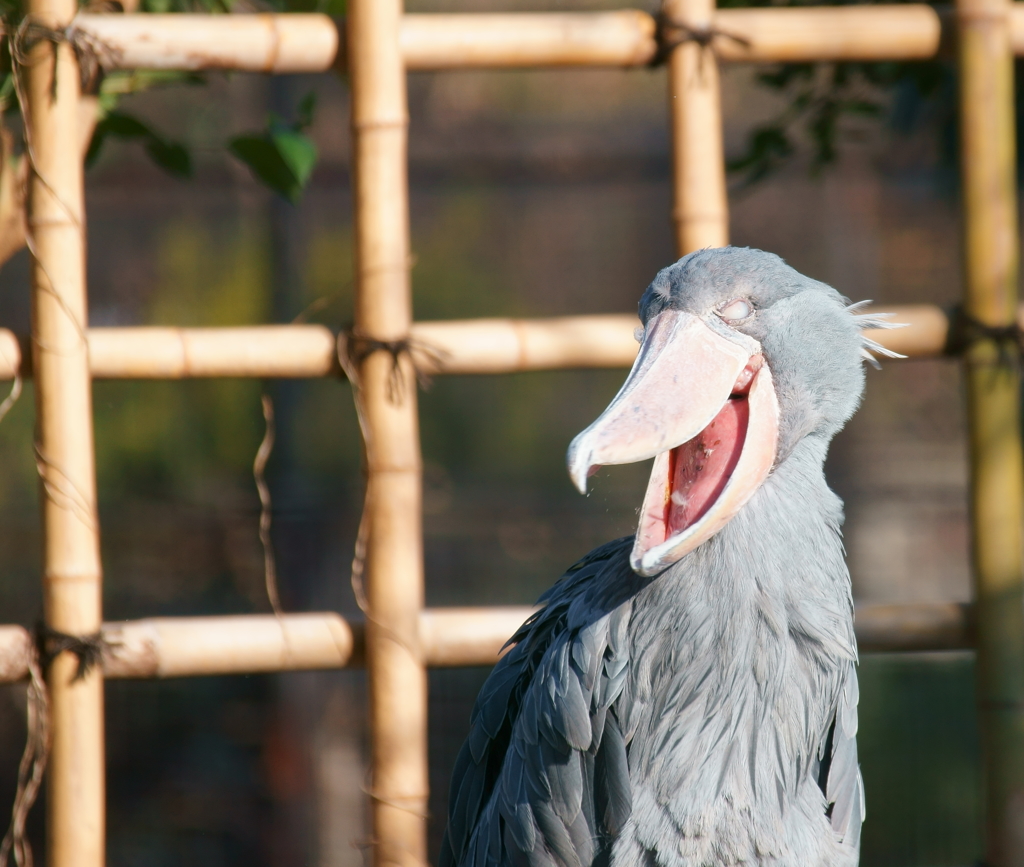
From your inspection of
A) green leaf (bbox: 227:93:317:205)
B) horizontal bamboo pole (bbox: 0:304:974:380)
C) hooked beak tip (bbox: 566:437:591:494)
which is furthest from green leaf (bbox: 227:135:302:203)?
hooked beak tip (bbox: 566:437:591:494)

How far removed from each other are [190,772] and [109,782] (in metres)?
0.20

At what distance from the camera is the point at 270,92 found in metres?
2.35

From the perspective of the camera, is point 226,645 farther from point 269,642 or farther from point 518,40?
point 518,40

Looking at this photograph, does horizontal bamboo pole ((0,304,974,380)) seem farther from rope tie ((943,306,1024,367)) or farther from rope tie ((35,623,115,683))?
rope tie ((35,623,115,683))

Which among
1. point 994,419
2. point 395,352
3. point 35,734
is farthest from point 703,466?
point 35,734

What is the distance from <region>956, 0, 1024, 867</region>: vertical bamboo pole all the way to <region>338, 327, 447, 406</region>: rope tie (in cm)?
71

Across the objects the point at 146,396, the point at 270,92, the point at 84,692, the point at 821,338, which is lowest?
the point at 84,692

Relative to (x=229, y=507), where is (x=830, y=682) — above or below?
below

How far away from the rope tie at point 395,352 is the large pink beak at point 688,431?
447mm

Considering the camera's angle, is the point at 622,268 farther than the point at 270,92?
Yes

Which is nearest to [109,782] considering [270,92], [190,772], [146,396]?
[190,772]

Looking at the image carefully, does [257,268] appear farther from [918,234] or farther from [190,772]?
[918,234]

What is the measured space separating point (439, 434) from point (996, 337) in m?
1.69

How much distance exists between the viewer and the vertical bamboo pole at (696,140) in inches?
51.3
